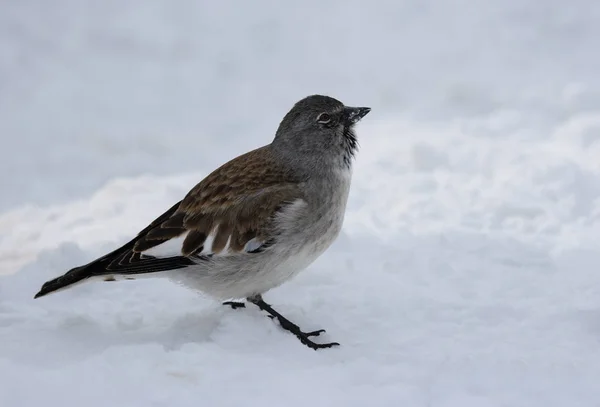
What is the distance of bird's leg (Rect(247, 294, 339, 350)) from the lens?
472cm

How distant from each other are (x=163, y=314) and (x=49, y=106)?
4937 millimetres

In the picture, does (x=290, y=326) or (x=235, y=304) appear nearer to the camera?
(x=290, y=326)

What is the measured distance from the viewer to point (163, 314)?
517 cm

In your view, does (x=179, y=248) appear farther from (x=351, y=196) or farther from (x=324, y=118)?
(x=351, y=196)

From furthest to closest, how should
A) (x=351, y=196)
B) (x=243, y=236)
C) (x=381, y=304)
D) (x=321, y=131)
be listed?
(x=351, y=196), (x=321, y=131), (x=381, y=304), (x=243, y=236)

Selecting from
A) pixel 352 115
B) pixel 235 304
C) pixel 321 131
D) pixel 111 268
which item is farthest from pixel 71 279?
pixel 352 115

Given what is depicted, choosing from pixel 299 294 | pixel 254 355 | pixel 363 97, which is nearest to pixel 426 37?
pixel 363 97

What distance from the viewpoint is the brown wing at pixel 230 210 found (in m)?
4.79

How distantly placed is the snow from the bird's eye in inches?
39.5

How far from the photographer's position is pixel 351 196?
727 centimetres

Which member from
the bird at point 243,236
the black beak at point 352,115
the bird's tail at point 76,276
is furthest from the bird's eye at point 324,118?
the bird's tail at point 76,276

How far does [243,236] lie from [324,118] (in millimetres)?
996

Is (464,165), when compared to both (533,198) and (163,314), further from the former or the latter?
(163,314)

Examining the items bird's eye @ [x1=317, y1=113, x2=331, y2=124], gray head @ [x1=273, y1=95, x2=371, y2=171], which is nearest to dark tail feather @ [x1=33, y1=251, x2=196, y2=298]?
gray head @ [x1=273, y1=95, x2=371, y2=171]
